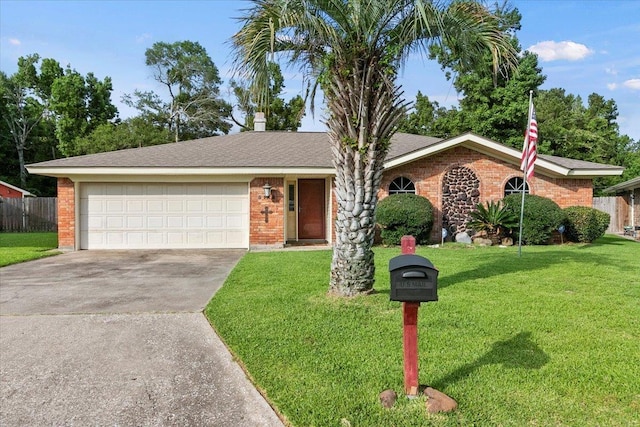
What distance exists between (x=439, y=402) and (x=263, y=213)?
10.2 metres

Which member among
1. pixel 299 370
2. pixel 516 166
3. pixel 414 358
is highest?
pixel 516 166

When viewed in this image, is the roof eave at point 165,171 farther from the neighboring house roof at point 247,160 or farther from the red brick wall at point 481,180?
the red brick wall at point 481,180

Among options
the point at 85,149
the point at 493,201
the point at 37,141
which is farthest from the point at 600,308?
the point at 37,141

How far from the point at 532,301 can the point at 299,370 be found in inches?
149

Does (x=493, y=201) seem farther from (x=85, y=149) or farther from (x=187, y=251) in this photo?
(x=85, y=149)

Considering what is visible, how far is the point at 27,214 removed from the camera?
2077 cm

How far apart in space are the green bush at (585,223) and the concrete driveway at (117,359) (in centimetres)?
1128

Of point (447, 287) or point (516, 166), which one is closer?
point (447, 287)

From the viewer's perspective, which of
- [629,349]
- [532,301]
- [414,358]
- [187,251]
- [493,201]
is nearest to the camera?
[414,358]

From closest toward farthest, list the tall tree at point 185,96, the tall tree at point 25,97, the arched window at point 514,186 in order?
the arched window at point 514,186
the tall tree at point 25,97
the tall tree at point 185,96

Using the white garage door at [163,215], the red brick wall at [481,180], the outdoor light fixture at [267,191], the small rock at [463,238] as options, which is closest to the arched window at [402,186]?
the red brick wall at [481,180]

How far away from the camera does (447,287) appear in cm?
667

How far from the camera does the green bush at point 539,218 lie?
12.6m

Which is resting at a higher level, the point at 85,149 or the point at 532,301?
the point at 85,149
